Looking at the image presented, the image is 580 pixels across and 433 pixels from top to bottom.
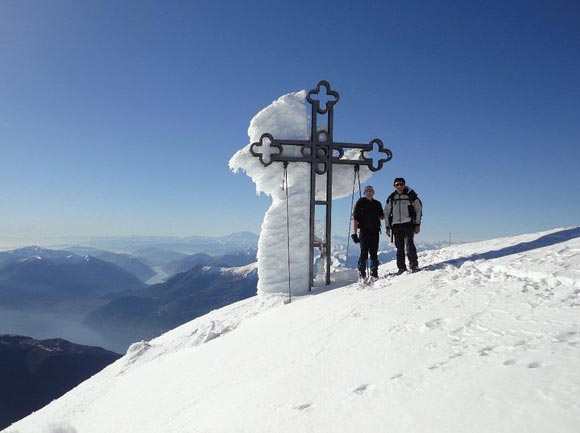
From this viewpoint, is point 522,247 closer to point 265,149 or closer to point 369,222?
point 369,222

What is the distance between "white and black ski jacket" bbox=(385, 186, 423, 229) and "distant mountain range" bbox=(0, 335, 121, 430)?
100m

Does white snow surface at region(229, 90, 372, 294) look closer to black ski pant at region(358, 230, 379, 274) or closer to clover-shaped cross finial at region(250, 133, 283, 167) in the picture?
clover-shaped cross finial at region(250, 133, 283, 167)

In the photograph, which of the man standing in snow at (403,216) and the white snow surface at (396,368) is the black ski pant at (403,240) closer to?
the man standing in snow at (403,216)

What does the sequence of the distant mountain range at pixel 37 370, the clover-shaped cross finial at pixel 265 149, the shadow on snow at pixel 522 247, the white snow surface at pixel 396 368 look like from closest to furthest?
the white snow surface at pixel 396 368, the shadow on snow at pixel 522 247, the clover-shaped cross finial at pixel 265 149, the distant mountain range at pixel 37 370

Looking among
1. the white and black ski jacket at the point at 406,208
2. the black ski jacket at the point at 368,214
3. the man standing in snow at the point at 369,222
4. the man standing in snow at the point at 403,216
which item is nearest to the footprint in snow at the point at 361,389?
the man standing in snow at the point at 403,216

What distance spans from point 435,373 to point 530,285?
2.45 m

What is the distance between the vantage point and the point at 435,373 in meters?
2.54

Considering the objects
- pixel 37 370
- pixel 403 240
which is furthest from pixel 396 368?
pixel 37 370

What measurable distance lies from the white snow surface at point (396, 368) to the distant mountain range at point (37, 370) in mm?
99505

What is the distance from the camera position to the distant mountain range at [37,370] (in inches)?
3243

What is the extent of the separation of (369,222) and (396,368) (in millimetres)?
5147

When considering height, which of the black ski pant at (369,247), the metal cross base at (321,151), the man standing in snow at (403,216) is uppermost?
the metal cross base at (321,151)

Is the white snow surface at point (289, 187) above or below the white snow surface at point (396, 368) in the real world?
above

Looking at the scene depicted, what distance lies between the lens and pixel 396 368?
2.81 metres
